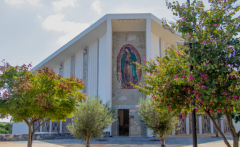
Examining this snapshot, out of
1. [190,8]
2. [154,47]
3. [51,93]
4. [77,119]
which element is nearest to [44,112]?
[51,93]

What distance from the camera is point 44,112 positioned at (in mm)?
10117

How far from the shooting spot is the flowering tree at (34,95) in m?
10.0

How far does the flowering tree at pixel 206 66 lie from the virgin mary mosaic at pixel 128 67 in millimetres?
18131

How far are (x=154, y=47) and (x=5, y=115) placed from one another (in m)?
20.7

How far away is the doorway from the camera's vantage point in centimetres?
2546

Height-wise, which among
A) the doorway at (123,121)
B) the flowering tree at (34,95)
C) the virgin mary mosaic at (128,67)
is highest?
the virgin mary mosaic at (128,67)

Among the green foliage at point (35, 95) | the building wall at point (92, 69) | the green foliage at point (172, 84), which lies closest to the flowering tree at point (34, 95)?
the green foliage at point (35, 95)

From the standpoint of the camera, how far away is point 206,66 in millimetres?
6254

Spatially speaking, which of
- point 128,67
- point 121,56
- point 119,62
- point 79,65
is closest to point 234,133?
point 128,67

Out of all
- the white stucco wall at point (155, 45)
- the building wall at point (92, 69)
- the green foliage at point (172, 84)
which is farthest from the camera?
the building wall at point (92, 69)

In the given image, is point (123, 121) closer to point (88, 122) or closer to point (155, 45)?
point (155, 45)

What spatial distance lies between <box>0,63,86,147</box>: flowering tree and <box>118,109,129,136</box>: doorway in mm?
15331

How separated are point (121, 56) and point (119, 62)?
31.1 inches

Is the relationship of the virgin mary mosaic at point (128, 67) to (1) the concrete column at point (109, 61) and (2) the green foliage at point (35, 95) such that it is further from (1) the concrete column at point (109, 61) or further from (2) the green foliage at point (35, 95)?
(2) the green foliage at point (35, 95)
